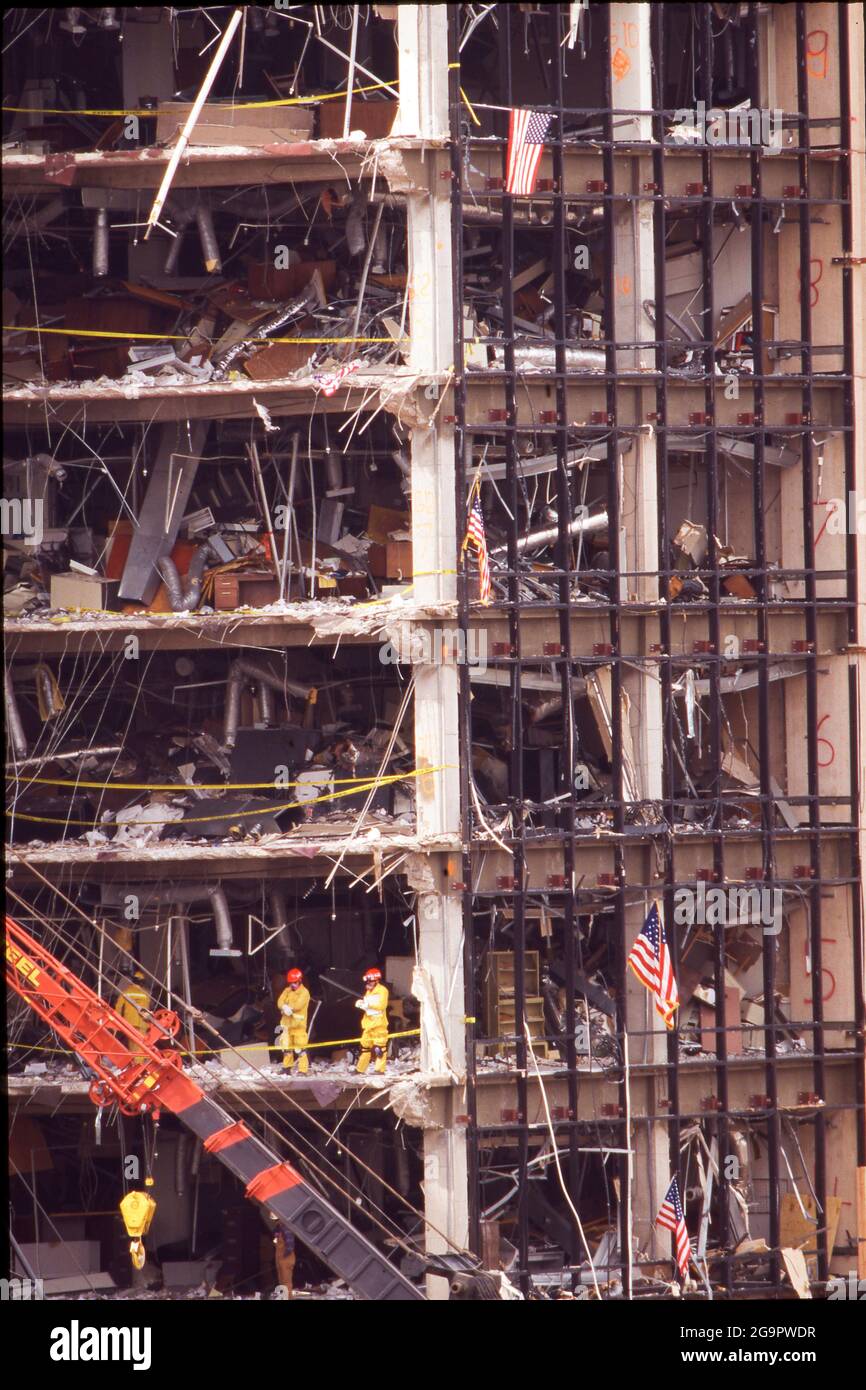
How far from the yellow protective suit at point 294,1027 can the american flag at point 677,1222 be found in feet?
15.6

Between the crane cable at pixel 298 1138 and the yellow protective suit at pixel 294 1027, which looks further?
the yellow protective suit at pixel 294 1027

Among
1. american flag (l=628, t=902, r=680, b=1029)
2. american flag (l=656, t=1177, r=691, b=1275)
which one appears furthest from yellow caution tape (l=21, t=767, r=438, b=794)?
american flag (l=656, t=1177, r=691, b=1275)

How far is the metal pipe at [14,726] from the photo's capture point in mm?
20656

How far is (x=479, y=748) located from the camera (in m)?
20.6

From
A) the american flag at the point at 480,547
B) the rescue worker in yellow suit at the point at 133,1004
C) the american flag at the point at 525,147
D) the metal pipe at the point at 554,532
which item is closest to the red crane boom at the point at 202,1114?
the rescue worker in yellow suit at the point at 133,1004

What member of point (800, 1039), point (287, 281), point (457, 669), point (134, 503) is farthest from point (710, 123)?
point (800, 1039)

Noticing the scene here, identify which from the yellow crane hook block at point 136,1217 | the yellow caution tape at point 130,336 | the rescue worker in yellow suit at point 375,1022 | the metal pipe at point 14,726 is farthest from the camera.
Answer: the metal pipe at point 14,726

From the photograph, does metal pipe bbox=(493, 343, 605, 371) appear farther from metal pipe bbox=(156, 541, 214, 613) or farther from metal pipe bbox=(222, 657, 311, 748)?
metal pipe bbox=(222, 657, 311, 748)

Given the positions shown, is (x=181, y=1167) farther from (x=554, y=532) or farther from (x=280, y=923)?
(x=554, y=532)

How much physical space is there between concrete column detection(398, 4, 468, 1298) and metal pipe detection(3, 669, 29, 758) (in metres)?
5.64

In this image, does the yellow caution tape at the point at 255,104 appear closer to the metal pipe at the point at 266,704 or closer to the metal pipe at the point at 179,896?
the metal pipe at the point at 266,704

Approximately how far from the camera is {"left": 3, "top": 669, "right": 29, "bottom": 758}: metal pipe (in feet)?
67.8

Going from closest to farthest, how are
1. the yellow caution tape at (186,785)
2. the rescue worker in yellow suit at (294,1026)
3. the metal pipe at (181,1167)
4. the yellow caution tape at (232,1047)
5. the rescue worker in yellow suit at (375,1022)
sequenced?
the rescue worker in yellow suit at (375,1022), the rescue worker in yellow suit at (294,1026), the yellow caution tape at (232,1047), the yellow caution tape at (186,785), the metal pipe at (181,1167)

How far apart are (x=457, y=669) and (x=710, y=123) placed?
7.83m
